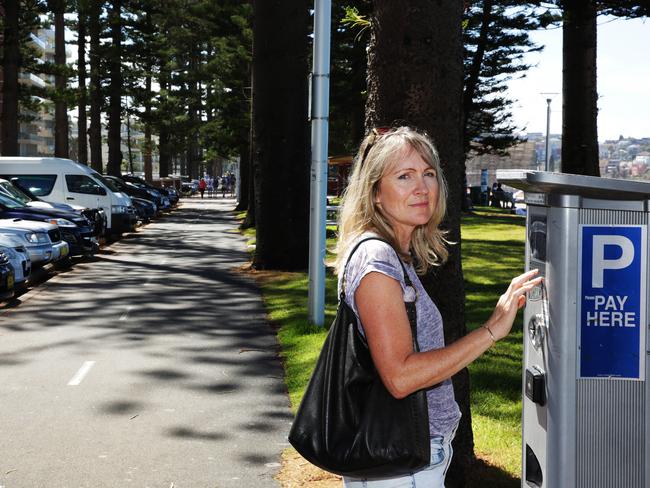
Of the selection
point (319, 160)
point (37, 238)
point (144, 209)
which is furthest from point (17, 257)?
point (144, 209)

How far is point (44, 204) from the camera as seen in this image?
22.2m

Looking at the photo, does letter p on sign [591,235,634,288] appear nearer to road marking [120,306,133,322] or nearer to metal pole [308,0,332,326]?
metal pole [308,0,332,326]

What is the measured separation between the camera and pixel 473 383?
8008mm

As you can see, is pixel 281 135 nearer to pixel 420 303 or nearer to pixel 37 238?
pixel 37 238

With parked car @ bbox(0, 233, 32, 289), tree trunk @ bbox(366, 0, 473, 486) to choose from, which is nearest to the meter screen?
tree trunk @ bbox(366, 0, 473, 486)

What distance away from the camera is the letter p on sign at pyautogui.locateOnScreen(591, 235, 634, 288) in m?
3.22

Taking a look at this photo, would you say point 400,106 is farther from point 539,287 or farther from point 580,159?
point 580,159

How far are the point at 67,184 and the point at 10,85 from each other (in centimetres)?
569

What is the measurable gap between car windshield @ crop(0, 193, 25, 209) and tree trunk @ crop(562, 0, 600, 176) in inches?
439

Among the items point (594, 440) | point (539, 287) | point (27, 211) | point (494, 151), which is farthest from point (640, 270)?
point (494, 151)

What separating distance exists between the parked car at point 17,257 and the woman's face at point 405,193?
12.9 metres

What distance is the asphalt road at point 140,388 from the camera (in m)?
6.26

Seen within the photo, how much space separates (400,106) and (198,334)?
6941 mm

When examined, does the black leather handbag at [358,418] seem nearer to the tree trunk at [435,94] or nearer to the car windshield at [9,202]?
the tree trunk at [435,94]
